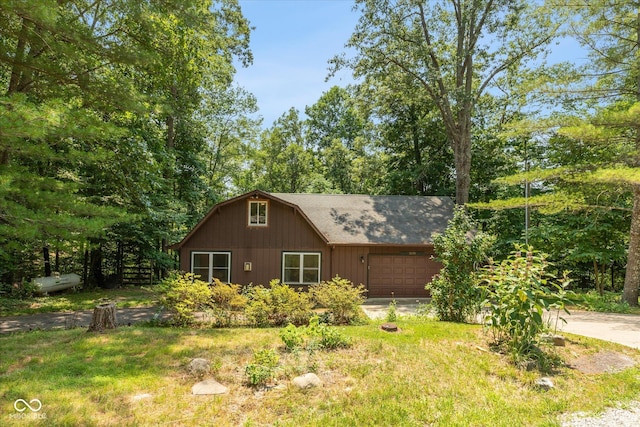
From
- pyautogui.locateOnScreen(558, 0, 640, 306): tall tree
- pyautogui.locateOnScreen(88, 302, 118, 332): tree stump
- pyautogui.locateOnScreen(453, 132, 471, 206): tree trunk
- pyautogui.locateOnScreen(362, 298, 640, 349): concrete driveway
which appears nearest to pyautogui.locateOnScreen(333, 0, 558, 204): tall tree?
pyautogui.locateOnScreen(453, 132, 471, 206): tree trunk

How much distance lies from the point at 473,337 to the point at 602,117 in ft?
27.8

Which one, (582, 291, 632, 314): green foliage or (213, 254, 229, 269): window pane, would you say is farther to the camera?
(213, 254, 229, 269): window pane

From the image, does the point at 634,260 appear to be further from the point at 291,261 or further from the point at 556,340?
the point at 291,261

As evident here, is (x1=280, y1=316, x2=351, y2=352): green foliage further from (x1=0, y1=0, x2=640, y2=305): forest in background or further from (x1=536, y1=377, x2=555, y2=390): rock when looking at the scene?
(x1=0, y1=0, x2=640, y2=305): forest in background

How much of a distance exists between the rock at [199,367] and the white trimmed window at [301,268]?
8.11 m

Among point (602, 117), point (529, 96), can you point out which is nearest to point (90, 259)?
→ point (529, 96)

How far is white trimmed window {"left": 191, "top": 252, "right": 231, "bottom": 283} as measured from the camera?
42.4ft

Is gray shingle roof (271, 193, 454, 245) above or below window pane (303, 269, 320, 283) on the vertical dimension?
above

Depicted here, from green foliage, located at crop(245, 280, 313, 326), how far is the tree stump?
2.78m

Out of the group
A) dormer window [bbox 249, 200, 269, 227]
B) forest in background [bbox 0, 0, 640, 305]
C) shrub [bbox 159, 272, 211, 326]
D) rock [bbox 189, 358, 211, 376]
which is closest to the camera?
rock [bbox 189, 358, 211, 376]

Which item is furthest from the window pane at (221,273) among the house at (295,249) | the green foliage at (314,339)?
the green foliage at (314,339)

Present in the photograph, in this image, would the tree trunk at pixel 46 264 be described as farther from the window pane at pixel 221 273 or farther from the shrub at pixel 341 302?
the shrub at pixel 341 302

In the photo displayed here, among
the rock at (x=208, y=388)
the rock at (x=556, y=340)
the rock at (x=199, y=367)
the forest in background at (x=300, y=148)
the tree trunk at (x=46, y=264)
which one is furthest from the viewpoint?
the tree trunk at (x=46, y=264)

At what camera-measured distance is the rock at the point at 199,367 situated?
15.8 feet
